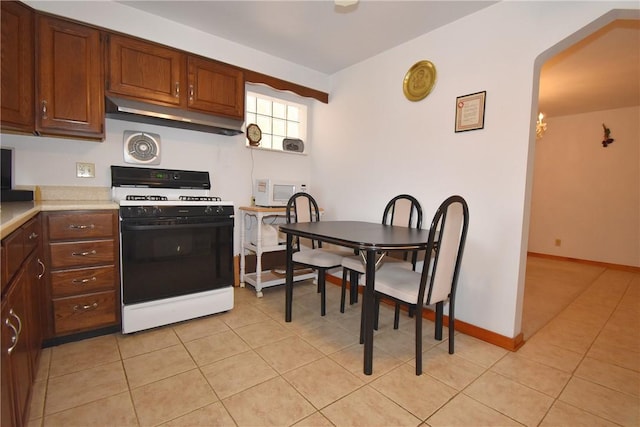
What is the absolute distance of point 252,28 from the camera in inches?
102

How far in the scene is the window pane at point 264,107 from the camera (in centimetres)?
344

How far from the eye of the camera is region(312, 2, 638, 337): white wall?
1955mm

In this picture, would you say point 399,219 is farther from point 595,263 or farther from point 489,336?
point 595,263

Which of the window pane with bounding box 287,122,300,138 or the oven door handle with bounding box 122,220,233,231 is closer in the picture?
the oven door handle with bounding box 122,220,233,231

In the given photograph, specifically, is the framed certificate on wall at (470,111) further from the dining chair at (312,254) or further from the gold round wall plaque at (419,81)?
the dining chair at (312,254)

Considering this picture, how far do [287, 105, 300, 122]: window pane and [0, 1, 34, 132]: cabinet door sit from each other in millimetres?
2280

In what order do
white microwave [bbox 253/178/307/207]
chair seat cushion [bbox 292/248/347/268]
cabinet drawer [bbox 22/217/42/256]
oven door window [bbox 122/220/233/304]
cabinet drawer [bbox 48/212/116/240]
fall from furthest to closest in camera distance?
white microwave [bbox 253/178/307/207] → chair seat cushion [bbox 292/248/347/268] → oven door window [bbox 122/220/233/304] → cabinet drawer [bbox 48/212/116/240] → cabinet drawer [bbox 22/217/42/256]

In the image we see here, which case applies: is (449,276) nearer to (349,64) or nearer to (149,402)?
(149,402)

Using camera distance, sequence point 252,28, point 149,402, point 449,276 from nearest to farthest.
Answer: point 149,402 < point 449,276 < point 252,28

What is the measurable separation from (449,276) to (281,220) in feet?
6.89

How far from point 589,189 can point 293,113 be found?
185 inches

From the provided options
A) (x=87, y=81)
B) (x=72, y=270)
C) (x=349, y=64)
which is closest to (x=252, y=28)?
(x=349, y=64)

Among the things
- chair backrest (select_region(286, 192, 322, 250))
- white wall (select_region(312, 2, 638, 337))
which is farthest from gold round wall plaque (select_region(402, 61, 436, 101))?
chair backrest (select_region(286, 192, 322, 250))

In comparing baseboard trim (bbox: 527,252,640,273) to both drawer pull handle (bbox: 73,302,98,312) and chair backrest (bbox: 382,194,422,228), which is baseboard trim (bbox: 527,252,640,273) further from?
drawer pull handle (bbox: 73,302,98,312)
